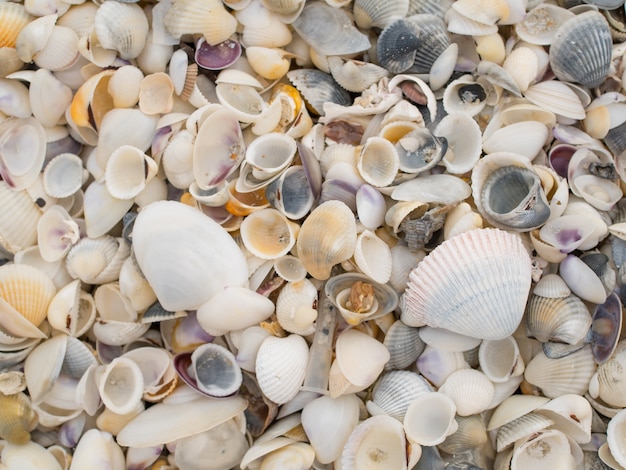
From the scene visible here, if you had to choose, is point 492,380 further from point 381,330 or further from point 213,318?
point 213,318

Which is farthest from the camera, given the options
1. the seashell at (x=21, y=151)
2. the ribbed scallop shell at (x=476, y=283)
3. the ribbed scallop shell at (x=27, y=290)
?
the seashell at (x=21, y=151)

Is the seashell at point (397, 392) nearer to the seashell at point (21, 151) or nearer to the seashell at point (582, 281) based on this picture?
the seashell at point (582, 281)

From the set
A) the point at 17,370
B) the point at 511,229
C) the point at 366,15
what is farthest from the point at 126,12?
the point at 511,229

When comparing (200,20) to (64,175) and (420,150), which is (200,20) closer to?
(64,175)

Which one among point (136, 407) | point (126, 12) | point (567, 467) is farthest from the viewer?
point (126, 12)

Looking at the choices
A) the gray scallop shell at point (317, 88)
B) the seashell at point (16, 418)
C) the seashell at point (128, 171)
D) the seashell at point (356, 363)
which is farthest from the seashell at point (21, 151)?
the seashell at point (356, 363)

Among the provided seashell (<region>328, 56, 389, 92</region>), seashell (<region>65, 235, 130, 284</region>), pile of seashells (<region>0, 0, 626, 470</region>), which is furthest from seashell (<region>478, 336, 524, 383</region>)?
seashell (<region>65, 235, 130, 284</region>)

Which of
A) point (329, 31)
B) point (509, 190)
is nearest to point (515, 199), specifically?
point (509, 190)
